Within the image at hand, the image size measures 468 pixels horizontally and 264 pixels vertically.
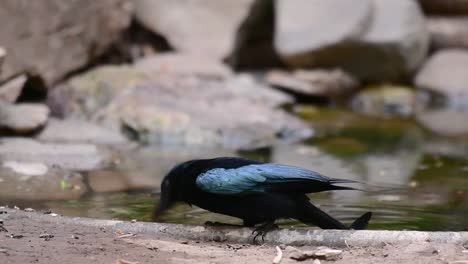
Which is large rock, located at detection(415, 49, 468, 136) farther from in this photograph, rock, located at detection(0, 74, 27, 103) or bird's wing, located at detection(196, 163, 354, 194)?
bird's wing, located at detection(196, 163, 354, 194)

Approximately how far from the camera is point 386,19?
37.0 feet

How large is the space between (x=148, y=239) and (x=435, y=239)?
1197 millimetres

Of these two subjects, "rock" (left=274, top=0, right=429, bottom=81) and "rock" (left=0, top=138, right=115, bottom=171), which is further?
"rock" (left=274, top=0, right=429, bottom=81)

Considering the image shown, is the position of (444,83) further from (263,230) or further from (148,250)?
(148,250)

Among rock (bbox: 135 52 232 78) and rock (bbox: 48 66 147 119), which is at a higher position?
rock (bbox: 135 52 232 78)

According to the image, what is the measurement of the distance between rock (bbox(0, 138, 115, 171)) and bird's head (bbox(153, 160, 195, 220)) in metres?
2.33

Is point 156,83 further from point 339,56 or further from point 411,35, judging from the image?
point 411,35

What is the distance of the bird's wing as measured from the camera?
3734 mm

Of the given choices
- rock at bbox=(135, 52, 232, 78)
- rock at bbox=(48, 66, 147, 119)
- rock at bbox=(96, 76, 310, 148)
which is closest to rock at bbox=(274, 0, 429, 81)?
rock at bbox=(135, 52, 232, 78)

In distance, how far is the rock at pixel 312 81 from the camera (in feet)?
35.0

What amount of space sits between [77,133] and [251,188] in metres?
4.18

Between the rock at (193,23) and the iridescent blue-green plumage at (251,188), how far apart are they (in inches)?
264

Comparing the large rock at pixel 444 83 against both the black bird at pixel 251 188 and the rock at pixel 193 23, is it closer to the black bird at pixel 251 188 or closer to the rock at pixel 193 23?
the rock at pixel 193 23

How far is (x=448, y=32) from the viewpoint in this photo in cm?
1220
